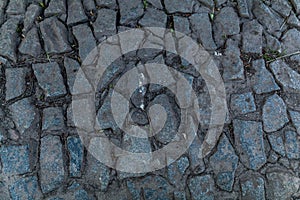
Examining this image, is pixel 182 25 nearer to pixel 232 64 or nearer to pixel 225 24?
pixel 225 24

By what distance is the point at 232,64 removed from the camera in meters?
2.83

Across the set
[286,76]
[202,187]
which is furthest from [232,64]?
[202,187]

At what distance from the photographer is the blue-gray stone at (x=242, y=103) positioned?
2770 mm

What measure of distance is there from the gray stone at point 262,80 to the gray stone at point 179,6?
64cm

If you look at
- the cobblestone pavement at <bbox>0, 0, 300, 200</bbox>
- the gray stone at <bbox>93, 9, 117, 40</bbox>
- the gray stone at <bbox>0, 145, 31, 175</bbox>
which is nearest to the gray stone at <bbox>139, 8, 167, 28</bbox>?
the cobblestone pavement at <bbox>0, 0, 300, 200</bbox>

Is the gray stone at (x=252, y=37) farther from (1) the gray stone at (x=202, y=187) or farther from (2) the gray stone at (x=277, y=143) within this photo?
(1) the gray stone at (x=202, y=187)

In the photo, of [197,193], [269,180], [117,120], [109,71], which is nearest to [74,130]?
[117,120]

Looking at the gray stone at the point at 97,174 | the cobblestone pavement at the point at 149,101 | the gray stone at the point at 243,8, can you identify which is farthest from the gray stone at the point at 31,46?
the gray stone at the point at 243,8

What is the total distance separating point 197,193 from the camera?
2641 mm

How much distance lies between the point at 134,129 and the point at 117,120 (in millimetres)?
131

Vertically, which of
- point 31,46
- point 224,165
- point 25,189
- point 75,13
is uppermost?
point 75,13

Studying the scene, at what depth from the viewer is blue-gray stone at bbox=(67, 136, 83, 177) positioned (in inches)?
103

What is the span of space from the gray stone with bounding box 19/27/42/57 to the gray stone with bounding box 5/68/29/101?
0.13 meters

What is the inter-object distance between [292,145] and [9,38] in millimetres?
2146
